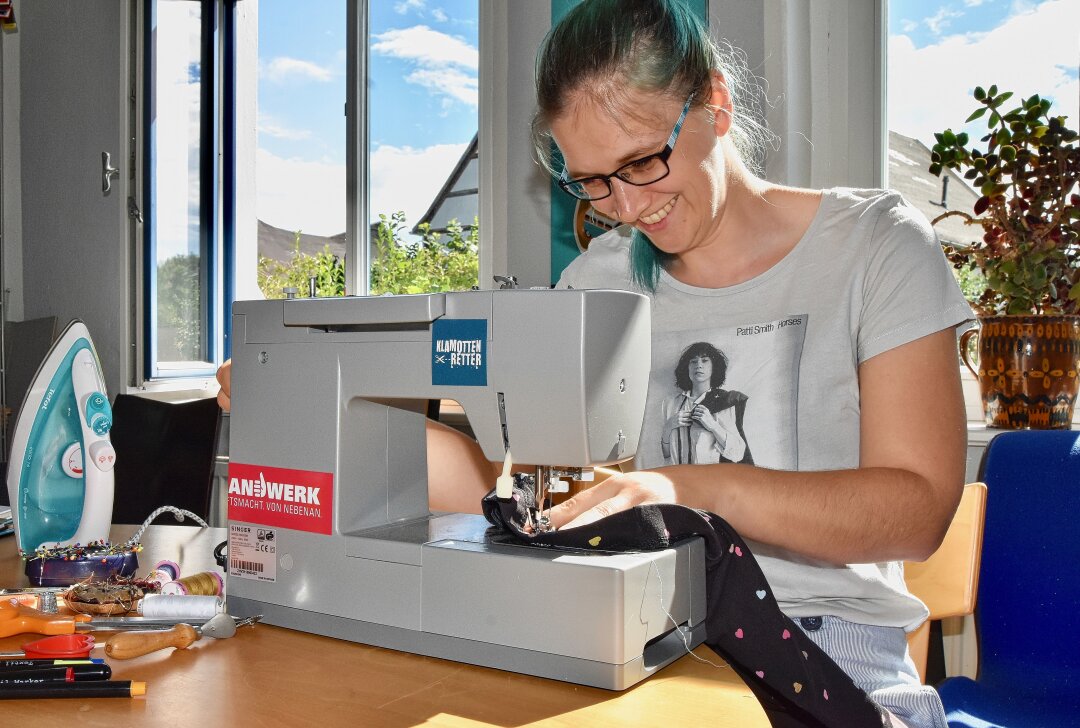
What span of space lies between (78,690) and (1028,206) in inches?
73.2

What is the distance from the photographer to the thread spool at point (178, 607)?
36.1 inches

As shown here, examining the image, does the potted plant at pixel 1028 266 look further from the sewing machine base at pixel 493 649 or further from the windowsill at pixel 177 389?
the windowsill at pixel 177 389

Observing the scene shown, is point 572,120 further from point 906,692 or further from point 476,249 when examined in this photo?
point 476,249

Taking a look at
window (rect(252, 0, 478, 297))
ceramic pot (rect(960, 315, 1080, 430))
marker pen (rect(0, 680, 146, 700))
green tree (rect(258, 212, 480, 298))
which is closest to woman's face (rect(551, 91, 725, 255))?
marker pen (rect(0, 680, 146, 700))

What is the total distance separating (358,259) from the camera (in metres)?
3.38

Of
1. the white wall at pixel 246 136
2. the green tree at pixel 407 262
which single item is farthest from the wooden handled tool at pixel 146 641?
the white wall at pixel 246 136

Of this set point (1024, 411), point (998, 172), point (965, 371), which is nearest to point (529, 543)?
point (1024, 411)

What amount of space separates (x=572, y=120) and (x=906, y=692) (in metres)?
0.72

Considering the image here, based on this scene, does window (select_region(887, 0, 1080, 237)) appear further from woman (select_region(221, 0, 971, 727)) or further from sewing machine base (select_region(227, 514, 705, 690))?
sewing machine base (select_region(227, 514, 705, 690))

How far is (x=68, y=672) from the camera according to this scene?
2.46 ft

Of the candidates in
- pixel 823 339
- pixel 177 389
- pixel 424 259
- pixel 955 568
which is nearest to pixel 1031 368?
pixel 955 568

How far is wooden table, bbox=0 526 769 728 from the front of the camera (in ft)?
2.30

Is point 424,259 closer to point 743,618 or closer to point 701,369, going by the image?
point 701,369

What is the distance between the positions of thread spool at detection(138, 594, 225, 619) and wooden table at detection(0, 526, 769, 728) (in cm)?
5
